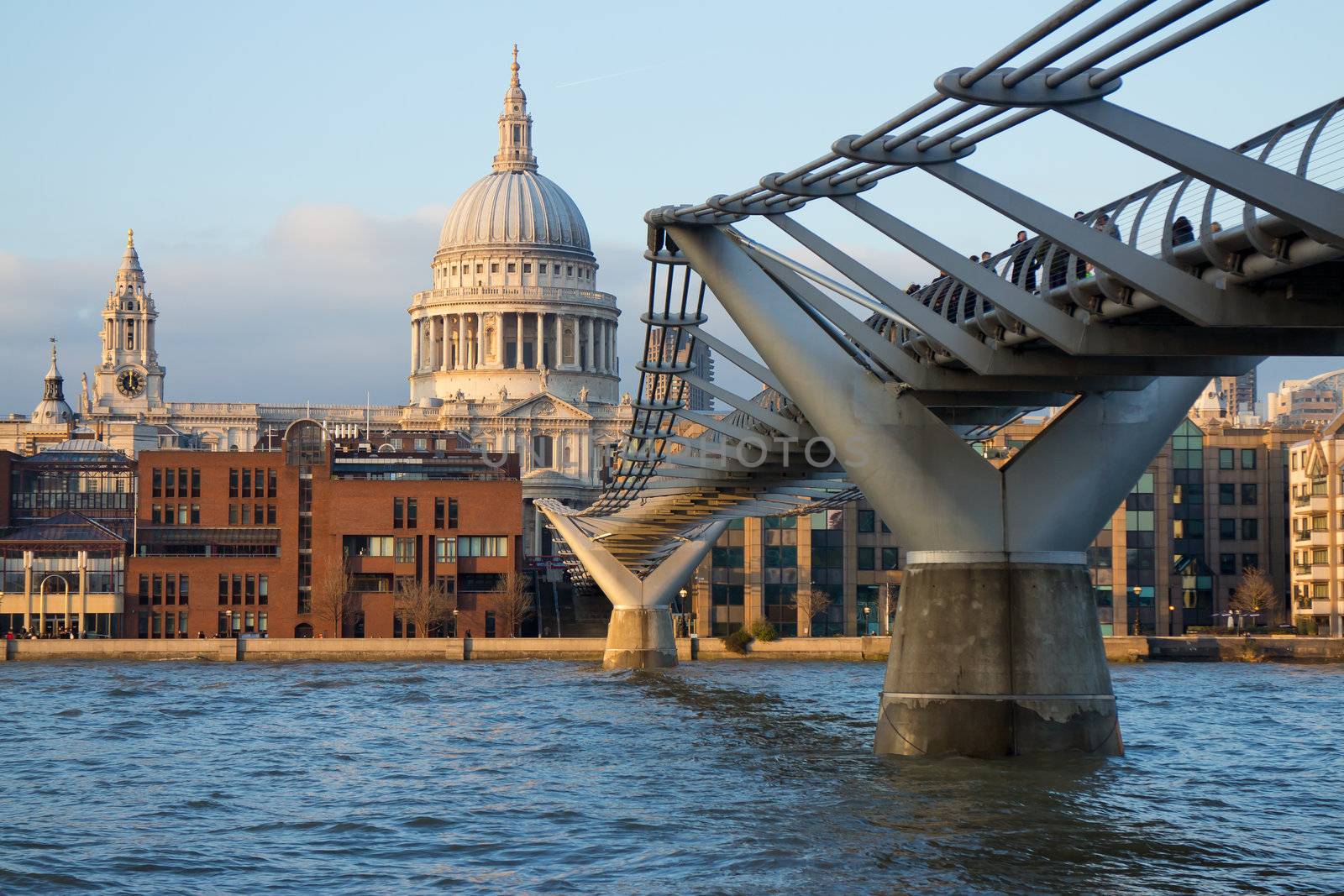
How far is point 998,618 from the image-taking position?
32.7 meters

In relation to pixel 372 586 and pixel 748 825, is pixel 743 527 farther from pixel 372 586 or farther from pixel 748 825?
pixel 748 825

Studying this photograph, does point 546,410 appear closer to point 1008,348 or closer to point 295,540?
point 295,540

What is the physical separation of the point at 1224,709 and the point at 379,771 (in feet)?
77.1

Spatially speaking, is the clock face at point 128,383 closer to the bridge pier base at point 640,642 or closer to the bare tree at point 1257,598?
the bare tree at point 1257,598

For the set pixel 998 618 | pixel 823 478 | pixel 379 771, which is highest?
pixel 823 478

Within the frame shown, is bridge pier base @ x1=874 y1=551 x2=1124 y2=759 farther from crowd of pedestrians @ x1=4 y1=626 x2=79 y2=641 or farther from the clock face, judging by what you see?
the clock face

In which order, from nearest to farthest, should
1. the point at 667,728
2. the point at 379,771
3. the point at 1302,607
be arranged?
the point at 379,771
the point at 667,728
the point at 1302,607

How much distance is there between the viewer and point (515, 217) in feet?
616

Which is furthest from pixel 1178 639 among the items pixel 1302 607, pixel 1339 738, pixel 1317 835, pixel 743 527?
pixel 1317 835

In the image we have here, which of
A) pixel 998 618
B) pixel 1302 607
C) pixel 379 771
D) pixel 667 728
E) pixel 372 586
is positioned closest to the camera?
pixel 998 618

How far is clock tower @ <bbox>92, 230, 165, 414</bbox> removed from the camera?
177250 millimetres

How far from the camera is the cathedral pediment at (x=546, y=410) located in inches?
6786

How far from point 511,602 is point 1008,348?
7077 cm

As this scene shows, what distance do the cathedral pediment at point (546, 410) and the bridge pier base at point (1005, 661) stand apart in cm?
13976
